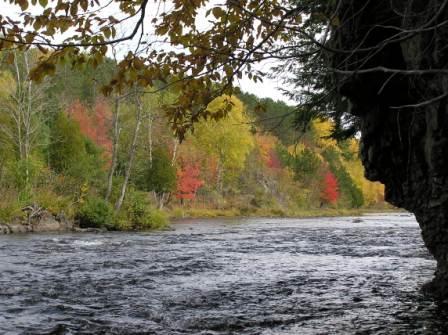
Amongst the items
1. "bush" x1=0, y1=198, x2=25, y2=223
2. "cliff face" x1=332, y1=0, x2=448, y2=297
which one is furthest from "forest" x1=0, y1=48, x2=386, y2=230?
"cliff face" x1=332, y1=0, x2=448, y2=297

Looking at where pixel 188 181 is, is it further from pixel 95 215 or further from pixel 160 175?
pixel 95 215

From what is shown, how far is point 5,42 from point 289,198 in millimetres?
61304

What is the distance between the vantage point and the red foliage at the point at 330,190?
224 feet

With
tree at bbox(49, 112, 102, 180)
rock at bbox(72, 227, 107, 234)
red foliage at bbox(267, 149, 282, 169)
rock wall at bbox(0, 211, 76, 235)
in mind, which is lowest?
rock at bbox(72, 227, 107, 234)

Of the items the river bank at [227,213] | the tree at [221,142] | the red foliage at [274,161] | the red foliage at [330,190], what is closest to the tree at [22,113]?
the river bank at [227,213]

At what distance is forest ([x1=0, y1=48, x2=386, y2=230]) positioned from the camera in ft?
85.8

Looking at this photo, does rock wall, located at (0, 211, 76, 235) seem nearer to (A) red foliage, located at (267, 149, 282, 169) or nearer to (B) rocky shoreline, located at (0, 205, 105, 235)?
(B) rocky shoreline, located at (0, 205, 105, 235)

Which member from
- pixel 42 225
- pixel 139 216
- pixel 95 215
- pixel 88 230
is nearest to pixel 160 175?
pixel 139 216

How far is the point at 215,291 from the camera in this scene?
9.13m

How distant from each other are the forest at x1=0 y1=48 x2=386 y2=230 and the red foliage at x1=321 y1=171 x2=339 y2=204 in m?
0.13

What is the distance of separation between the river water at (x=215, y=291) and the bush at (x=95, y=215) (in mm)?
9846

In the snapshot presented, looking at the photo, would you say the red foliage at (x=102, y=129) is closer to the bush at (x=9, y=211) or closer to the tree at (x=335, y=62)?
the bush at (x=9, y=211)

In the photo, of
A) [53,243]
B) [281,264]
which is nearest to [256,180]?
[53,243]

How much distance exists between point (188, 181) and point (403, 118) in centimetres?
4235
